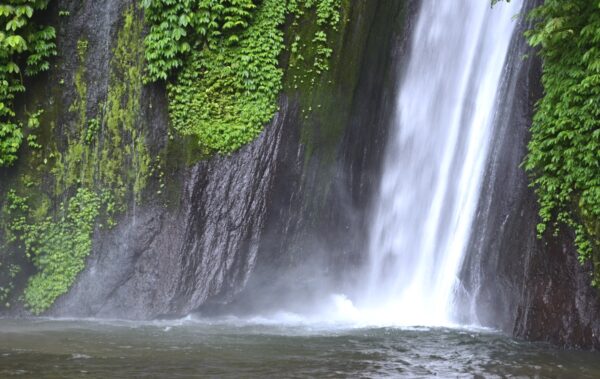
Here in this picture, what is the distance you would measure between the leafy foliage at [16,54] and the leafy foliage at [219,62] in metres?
1.78

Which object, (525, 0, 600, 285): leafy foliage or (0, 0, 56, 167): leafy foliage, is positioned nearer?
(525, 0, 600, 285): leafy foliage

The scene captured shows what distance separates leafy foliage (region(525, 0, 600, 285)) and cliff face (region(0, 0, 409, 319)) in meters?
3.63

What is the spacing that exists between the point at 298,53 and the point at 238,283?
12.9ft

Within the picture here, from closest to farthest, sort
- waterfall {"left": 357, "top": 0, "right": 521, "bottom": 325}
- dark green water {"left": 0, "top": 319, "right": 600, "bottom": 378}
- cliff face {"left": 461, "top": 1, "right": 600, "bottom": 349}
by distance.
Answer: dark green water {"left": 0, "top": 319, "right": 600, "bottom": 378} → cliff face {"left": 461, "top": 1, "right": 600, "bottom": 349} → waterfall {"left": 357, "top": 0, "right": 521, "bottom": 325}

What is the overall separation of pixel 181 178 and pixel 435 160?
14.4ft

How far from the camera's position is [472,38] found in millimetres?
11320

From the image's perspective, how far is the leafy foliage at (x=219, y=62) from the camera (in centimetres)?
1023

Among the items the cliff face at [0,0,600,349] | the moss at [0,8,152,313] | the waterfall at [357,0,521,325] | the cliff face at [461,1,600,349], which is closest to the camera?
the cliff face at [461,1,600,349]

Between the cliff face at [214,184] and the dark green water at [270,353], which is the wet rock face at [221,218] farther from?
the dark green water at [270,353]

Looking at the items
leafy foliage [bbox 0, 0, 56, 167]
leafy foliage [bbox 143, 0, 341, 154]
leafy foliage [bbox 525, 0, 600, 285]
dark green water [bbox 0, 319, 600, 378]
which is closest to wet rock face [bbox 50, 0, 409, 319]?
leafy foliage [bbox 143, 0, 341, 154]

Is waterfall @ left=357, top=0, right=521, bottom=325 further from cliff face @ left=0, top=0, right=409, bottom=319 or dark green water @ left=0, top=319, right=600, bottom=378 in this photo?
dark green water @ left=0, top=319, right=600, bottom=378

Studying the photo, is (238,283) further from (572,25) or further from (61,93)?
(572,25)

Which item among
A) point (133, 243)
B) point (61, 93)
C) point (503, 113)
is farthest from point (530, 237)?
point (61, 93)

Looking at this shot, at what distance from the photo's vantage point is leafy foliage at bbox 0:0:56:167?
9961mm
